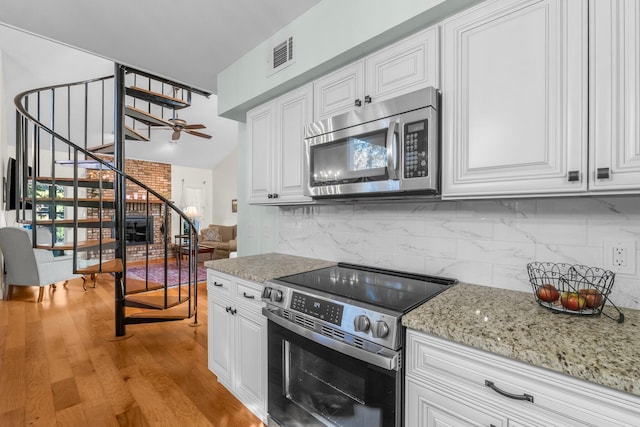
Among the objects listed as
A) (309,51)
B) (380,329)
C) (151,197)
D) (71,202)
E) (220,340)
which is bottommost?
(220,340)

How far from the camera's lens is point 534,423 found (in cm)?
83

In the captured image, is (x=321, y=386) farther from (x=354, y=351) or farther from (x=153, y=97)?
(x=153, y=97)

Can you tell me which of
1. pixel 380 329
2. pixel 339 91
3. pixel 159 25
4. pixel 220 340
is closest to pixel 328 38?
pixel 339 91

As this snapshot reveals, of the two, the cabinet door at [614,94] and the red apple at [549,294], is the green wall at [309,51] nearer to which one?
the cabinet door at [614,94]

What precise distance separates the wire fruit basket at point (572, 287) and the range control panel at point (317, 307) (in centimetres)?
79

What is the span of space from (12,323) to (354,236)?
160 inches

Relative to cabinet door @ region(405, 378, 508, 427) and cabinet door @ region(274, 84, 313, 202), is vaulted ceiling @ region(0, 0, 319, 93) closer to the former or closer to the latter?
cabinet door @ region(274, 84, 313, 202)

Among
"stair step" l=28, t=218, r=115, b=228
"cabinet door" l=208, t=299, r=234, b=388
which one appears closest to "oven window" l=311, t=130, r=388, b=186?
"cabinet door" l=208, t=299, r=234, b=388

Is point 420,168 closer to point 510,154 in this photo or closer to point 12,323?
point 510,154

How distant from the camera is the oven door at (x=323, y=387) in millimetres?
1122

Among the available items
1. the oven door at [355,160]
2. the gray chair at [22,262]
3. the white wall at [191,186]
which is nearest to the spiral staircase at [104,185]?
the gray chair at [22,262]

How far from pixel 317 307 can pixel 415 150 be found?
2.73 ft

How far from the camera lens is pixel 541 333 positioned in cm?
91

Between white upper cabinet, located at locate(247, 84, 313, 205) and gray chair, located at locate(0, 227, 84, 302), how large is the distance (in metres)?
3.75
